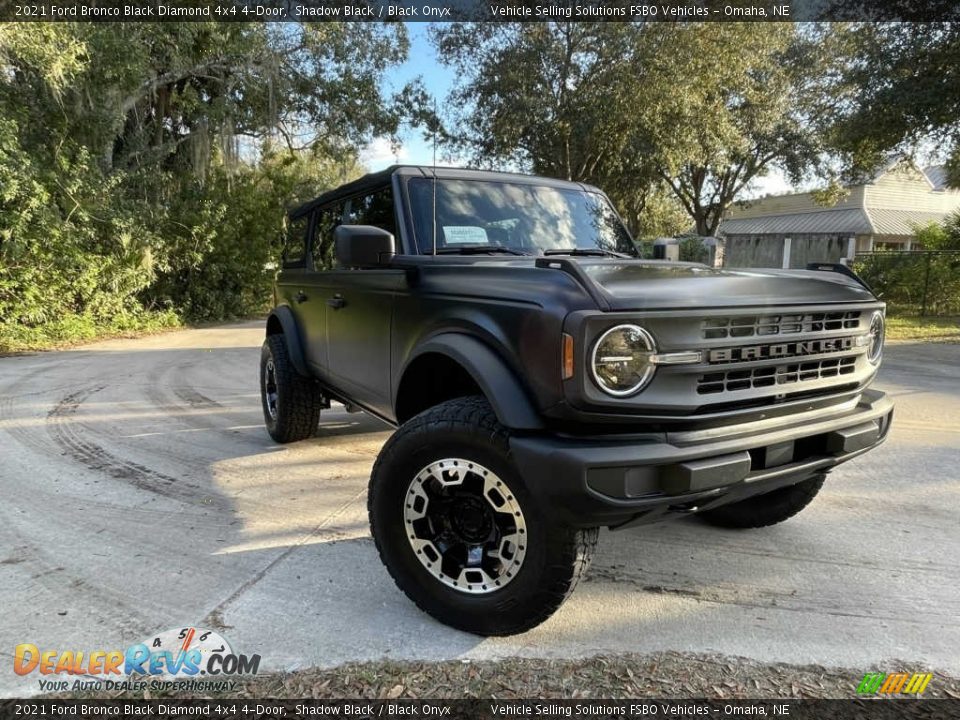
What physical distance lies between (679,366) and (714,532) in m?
1.75

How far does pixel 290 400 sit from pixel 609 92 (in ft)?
42.6

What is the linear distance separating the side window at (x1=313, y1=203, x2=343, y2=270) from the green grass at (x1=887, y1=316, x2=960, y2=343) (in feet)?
35.4

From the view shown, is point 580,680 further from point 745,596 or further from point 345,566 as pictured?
point 345,566

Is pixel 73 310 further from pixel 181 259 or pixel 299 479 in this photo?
pixel 299 479

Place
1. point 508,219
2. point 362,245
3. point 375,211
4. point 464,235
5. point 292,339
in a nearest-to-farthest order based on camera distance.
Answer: point 362,245
point 464,235
point 508,219
point 375,211
point 292,339

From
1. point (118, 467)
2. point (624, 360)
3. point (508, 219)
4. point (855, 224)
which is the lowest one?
point (118, 467)

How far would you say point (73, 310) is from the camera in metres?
12.1

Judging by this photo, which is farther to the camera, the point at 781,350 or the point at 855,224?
the point at 855,224

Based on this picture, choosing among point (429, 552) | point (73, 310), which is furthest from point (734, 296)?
point (73, 310)

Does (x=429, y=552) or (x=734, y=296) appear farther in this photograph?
(x=429, y=552)

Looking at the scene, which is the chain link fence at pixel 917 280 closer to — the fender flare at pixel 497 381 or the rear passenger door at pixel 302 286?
the rear passenger door at pixel 302 286

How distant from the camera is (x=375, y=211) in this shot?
3859 mm

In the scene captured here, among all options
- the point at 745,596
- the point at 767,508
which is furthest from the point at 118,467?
the point at 767,508

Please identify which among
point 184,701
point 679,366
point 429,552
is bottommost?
point 184,701
